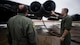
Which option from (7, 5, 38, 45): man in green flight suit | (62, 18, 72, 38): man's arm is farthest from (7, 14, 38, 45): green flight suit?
(62, 18, 72, 38): man's arm

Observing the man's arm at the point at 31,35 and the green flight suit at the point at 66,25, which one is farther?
the green flight suit at the point at 66,25

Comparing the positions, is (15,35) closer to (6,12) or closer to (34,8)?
(34,8)

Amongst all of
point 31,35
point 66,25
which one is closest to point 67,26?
point 66,25

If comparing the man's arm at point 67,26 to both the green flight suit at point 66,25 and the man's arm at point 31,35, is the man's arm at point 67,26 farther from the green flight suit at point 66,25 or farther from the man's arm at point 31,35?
the man's arm at point 31,35

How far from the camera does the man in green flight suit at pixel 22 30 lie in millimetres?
3650

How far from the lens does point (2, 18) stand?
10906mm

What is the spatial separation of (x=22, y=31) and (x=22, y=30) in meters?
0.02

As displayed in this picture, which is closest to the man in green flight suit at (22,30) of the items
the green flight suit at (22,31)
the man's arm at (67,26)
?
the green flight suit at (22,31)

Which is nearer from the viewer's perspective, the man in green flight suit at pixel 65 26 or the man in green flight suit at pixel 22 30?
the man in green flight suit at pixel 22 30

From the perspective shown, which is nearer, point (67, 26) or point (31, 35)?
point (31, 35)

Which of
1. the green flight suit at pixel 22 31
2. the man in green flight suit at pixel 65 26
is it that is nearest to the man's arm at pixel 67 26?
the man in green flight suit at pixel 65 26

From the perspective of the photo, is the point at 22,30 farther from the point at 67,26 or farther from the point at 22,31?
the point at 67,26

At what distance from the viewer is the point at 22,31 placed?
3.71 metres

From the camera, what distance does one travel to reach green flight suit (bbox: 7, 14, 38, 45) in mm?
3648
